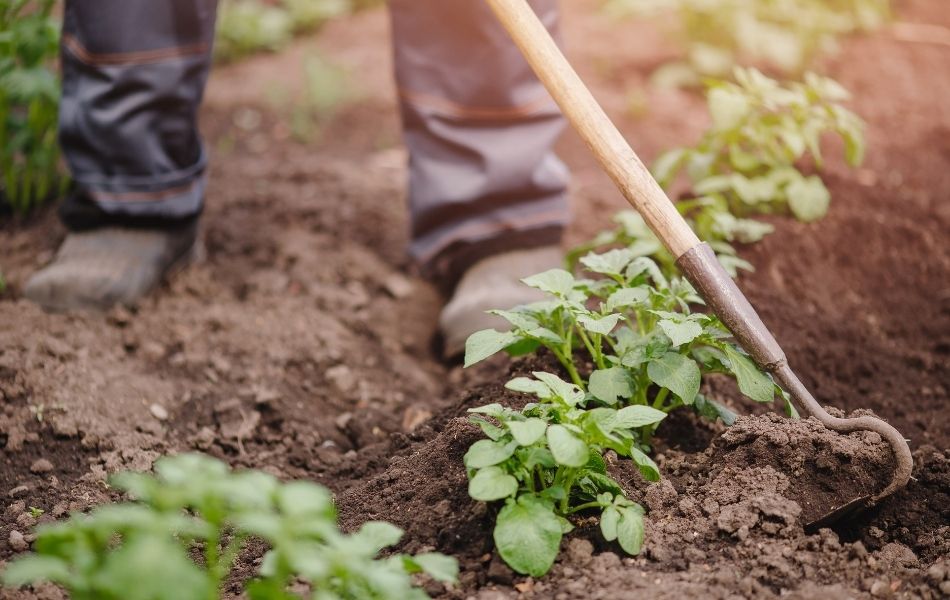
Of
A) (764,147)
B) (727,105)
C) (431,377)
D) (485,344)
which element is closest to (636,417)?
(485,344)

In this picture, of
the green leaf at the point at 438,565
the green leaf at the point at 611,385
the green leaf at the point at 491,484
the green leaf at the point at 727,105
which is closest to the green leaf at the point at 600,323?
the green leaf at the point at 611,385

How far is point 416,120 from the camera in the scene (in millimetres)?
2557

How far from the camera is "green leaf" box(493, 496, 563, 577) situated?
1331 mm

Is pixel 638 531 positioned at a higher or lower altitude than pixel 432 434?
higher

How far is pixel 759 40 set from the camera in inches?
151

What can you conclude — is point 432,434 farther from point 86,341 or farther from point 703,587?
point 86,341

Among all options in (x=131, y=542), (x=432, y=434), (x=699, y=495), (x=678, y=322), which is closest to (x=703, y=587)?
(x=699, y=495)

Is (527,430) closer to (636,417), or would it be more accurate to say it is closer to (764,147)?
(636,417)

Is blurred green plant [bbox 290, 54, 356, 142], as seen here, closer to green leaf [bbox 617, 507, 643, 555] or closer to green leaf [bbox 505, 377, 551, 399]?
green leaf [bbox 505, 377, 551, 399]

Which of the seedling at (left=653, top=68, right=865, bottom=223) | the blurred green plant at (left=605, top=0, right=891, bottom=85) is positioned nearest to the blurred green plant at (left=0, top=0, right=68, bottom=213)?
the seedling at (left=653, top=68, right=865, bottom=223)

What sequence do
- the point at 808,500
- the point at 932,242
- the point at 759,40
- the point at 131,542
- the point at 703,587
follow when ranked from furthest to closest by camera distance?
1. the point at 759,40
2. the point at 932,242
3. the point at 808,500
4. the point at 703,587
5. the point at 131,542

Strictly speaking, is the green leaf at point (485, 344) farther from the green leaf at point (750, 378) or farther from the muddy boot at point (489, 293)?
the muddy boot at point (489, 293)

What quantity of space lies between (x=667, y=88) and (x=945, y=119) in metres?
1.12

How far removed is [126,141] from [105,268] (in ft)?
1.12
